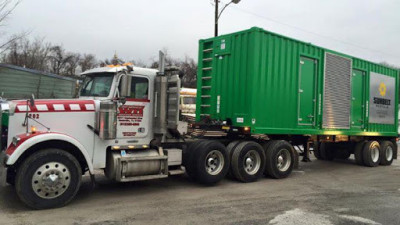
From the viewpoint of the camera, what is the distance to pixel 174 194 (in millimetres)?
6988

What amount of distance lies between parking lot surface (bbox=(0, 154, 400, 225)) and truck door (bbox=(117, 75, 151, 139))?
4.17ft

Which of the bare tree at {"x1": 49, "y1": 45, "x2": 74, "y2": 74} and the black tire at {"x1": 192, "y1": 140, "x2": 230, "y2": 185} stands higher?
the bare tree at {"x1": 49, "y1": 45, "x2": 74, "y2": 74}

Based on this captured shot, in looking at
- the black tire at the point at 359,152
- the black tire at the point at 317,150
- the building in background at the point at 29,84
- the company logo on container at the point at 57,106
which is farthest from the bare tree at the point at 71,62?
the company logo on container at the point at 57,106

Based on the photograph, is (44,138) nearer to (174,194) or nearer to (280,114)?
(174,194)

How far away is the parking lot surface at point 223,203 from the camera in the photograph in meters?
5.34

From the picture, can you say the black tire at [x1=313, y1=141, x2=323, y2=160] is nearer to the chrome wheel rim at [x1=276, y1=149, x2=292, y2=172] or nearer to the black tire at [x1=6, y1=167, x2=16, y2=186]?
the chrome wheel rim at [x1=276, y1=149, x2=292, y2=172]

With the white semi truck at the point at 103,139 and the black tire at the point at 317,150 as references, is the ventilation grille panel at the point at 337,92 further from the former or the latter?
the white semi truck at the point at 103,139

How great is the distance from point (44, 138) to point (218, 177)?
3829 mm

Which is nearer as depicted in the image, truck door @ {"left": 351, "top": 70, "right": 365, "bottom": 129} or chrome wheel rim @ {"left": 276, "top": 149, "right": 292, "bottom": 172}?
chrome wheel rim @ {"left": 276, "top": 149, "right": 292, "bottom": 172}

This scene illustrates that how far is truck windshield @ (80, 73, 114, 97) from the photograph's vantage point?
6691 mm

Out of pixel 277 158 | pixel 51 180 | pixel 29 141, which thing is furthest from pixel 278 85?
pixel 29 141

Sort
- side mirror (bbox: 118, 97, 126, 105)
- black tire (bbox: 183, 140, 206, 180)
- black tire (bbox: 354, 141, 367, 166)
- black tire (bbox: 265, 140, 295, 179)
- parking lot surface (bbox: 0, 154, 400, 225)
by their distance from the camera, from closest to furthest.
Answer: parking lot surface (bbox: 0, 154, 400, 225), side mirror (bbox: 118, 97, 126, 105), black tire (bbox: 183, 140, 206, 180), black tire (bbox: 265, 140, 295, 179), black tire (bbox: 354, 141, 367, 166)

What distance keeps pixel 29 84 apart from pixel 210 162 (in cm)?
1802

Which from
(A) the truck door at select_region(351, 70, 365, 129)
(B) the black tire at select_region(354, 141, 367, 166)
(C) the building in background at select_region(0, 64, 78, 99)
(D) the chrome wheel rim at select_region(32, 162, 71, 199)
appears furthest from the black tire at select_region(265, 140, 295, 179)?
(C) the building in background at select_region(0, 64, 78, 99)
